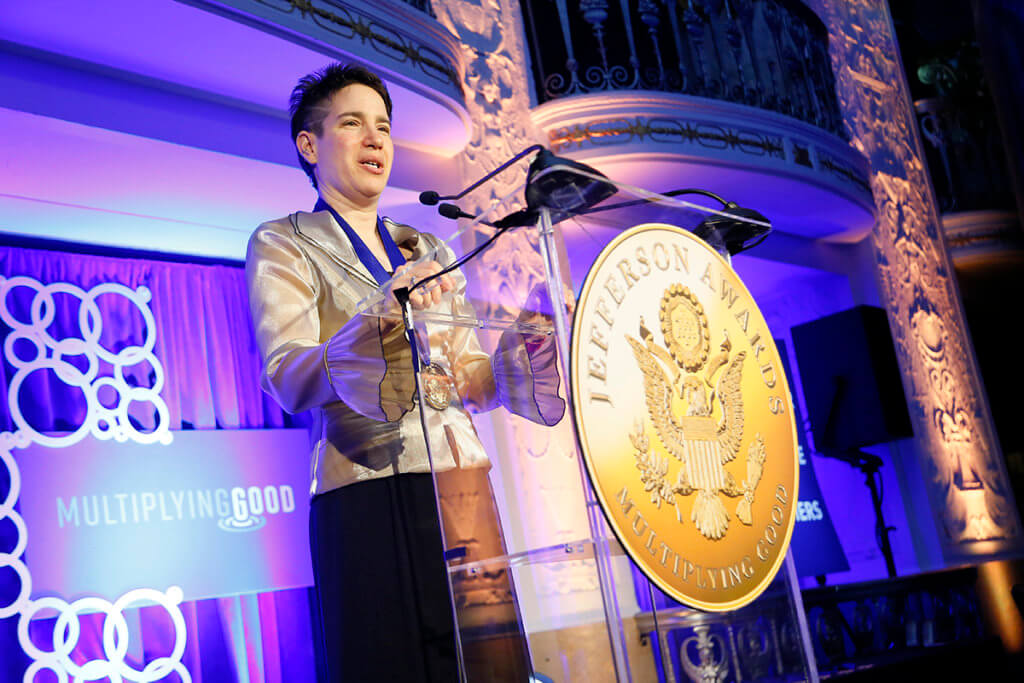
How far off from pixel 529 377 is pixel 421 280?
19 centimetres

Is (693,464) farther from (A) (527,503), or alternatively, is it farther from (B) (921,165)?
(B) (921,165)

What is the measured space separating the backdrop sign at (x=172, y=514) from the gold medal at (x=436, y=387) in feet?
11.8

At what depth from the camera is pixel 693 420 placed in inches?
50.5

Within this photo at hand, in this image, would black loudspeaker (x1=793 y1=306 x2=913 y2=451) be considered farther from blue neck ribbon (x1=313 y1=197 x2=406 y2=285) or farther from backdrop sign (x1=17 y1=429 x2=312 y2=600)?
blue neck ribbon (x1=313 y1=197 x2=406 y2=285)

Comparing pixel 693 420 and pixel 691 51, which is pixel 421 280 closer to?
pixel 693 420

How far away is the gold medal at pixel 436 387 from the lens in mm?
1337

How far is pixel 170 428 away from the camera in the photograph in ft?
16.1

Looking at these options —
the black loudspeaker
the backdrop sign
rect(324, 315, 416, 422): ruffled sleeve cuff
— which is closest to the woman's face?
rect(324, 315, 416, 422): ruffled sleeve cuff

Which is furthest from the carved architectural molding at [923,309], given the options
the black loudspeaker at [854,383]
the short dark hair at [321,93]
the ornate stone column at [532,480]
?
the ornate stone column at [532,480]

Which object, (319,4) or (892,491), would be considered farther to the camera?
A: (892,491)

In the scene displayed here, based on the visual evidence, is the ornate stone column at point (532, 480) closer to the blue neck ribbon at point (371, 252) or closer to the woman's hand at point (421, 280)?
the woman's hand at point (421, 280)

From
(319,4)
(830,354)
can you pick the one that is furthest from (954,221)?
(319,4)

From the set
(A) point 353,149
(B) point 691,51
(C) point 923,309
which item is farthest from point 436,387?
(C) point 923,309

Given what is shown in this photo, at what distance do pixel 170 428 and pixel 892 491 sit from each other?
16.5 ft
